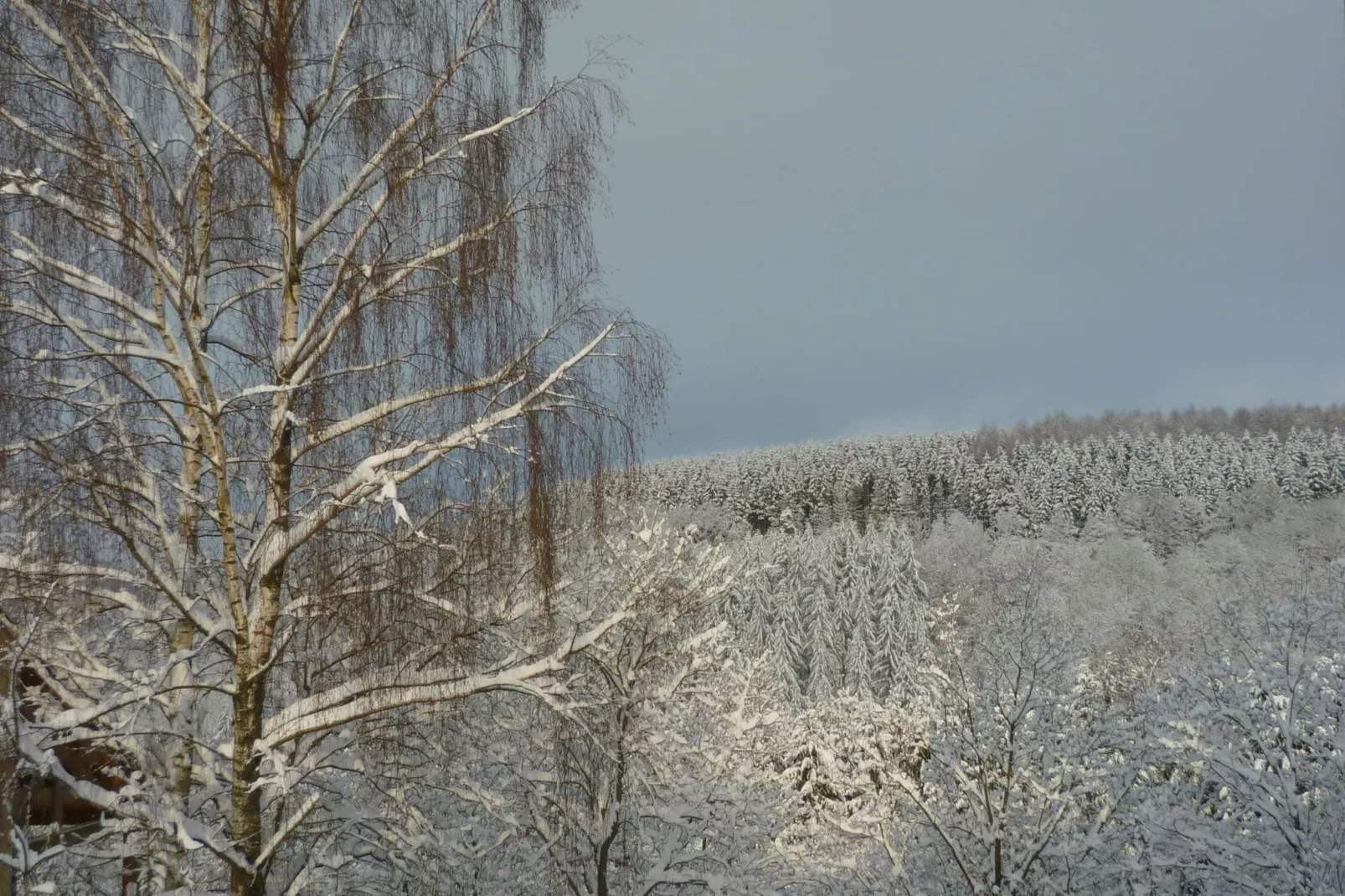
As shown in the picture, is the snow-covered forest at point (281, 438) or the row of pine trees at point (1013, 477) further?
the row of pine trees at point (1013, 477)

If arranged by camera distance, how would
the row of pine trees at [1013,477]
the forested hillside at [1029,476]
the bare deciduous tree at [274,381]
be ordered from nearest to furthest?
1. the bare deciduous tree at [274,381]
2. the forested hillside at [1029,476]
3. the row of pine trees at [1013,477]

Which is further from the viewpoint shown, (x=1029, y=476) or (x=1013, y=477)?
(x=1013, y=477)

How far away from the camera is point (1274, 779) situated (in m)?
9.29

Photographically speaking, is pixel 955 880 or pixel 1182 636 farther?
pixel 1182 636

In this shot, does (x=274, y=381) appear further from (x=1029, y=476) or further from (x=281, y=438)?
(x=1029, y=476)

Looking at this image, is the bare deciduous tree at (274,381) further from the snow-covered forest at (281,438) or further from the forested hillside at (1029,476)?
the forested hillside at (1029,476)

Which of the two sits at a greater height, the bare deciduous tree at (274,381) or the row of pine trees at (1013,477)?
the bare deciduous tree at (274,381)

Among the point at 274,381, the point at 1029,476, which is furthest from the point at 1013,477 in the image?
the point at 274,381

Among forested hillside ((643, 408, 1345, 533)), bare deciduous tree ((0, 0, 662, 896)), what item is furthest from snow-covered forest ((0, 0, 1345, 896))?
forested hillside ((643, 408, 1345, 533))

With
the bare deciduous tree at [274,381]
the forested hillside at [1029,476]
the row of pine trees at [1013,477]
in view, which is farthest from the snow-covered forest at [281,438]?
the row of pine trees at [1013,477]

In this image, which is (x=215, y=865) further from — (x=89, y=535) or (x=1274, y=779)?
(x=1274, y=779)

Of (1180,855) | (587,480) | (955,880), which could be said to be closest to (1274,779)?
(1180,855)

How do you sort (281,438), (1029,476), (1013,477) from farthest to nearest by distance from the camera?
(1013,477) → (1029,476) → (281,438)

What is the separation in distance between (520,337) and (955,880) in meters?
9.15
